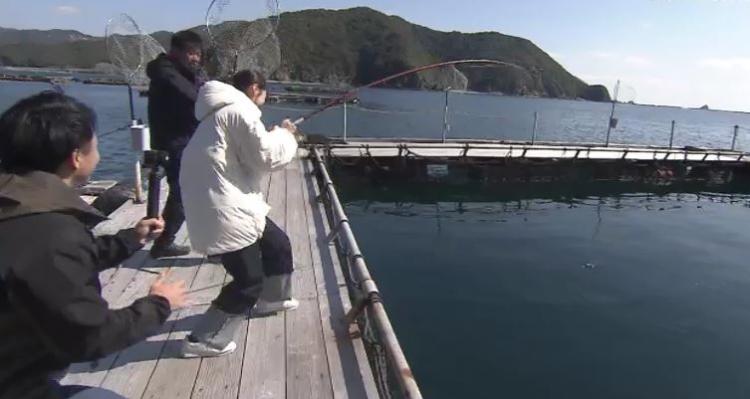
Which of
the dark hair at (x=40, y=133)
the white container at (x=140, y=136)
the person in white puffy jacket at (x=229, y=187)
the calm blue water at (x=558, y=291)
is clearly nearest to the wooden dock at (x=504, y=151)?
the calm blue water at (x=558, y=291)

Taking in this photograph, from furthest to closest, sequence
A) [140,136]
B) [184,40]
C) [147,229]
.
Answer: [140,136]
[184,40]
[147,229]

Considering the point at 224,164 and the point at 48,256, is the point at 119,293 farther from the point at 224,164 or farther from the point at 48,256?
the point at 48,256

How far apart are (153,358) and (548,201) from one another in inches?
606

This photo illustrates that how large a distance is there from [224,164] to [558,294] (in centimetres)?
747

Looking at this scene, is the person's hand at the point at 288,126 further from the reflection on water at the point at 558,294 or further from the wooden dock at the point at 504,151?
the wooden dock at the point at 504,151

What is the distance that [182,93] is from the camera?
15.6 feet

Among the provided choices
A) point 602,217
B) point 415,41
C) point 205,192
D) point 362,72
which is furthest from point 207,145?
point 415,41

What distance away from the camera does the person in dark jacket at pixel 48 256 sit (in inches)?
59.1

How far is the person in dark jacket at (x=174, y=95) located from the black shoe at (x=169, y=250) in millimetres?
580

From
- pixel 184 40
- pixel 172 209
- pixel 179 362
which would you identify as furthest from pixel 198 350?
pixel 184 40

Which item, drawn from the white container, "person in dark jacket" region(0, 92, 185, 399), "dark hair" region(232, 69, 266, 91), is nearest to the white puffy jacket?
"dark hair" region(232, 69, 266, 91)

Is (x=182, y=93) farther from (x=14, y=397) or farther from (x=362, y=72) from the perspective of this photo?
(x=362, y=72)

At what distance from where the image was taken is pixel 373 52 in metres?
150

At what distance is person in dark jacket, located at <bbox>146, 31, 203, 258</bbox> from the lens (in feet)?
15.5
